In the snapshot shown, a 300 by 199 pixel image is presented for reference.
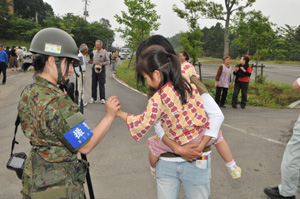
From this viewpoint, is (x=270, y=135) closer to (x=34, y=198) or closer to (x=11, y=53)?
(x=34, y=198)

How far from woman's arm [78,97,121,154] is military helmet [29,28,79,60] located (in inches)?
17.2

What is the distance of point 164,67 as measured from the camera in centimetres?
171

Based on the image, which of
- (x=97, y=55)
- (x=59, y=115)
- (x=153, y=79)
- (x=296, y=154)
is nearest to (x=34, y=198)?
(x=59, y=115)


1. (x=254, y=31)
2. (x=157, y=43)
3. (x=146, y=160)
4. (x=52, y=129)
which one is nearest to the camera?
(x=52, y=129)

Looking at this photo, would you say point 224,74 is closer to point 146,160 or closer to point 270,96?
point 270,96

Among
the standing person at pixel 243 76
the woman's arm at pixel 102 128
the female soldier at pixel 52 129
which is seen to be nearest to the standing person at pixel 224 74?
the standing person at pixel 243 76

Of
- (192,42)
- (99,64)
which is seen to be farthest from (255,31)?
(99,64)

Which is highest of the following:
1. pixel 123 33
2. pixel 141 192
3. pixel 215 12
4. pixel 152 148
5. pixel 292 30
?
pixel 292 30

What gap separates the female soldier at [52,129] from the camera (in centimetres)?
148

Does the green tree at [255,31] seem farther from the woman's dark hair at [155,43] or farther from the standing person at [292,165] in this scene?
the woman's dark hair at [155,43]

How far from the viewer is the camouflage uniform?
1.47 m

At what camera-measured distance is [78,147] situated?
153cm

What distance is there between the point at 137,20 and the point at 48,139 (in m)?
21.2

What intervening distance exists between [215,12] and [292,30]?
101 feet
